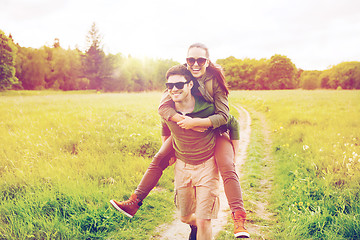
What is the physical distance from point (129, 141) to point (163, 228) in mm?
3377

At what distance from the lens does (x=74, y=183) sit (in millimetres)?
4270

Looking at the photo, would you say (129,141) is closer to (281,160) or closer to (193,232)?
(193,232)

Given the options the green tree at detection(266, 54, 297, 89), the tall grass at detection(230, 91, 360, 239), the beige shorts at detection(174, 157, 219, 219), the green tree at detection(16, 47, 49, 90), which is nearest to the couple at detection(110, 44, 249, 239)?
the beige shorts at detection(174, 157, 219, 219)

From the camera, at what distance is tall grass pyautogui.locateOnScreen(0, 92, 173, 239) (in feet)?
11.1

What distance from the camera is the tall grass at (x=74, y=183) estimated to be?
11.1 ft

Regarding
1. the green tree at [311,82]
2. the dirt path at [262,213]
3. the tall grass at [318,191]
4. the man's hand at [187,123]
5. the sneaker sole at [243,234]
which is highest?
the green tree at [311,82]

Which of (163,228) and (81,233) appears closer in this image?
(81,233)

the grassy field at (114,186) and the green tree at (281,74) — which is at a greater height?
the green tree at (281,74)

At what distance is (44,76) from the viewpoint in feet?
197

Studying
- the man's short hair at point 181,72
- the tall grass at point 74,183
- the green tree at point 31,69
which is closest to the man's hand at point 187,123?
the man's short hair at point 181,72

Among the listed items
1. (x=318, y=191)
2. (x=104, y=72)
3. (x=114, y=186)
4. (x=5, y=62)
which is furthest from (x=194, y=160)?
(x=104, y=72)

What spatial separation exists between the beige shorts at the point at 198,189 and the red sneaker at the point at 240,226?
8.7 inches

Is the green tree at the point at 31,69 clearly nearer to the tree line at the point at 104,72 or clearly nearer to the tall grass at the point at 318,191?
the tree line at the point at 104,72

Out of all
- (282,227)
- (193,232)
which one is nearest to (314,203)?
(282,227)
